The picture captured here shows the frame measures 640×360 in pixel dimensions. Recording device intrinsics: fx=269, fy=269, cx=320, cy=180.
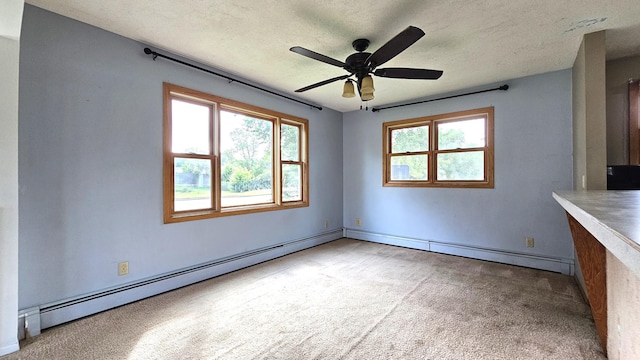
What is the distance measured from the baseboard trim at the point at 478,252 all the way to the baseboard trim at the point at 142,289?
5.87ft

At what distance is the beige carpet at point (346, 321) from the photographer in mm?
1824

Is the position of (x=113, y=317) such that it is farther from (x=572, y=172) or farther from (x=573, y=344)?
(x=572, y=172)

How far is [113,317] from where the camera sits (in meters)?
2.27

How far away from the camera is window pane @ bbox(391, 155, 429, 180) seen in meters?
4.47

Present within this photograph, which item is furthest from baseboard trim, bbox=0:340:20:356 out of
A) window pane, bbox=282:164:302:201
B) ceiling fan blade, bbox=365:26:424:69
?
ceiling fan blade, bbox=365:26:424:69

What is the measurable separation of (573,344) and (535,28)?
2.52 metres

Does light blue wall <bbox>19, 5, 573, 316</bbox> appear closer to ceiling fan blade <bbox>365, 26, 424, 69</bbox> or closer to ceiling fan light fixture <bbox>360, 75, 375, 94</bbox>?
ceiling fan light fixture <bbox>360, 75, 375, 94</bbox>

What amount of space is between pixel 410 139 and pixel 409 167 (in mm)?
476

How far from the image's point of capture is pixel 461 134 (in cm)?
408

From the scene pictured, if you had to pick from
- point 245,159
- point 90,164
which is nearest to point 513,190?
point 245,159

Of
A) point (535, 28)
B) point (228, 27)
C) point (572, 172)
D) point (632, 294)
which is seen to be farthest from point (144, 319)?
point (572, 172)

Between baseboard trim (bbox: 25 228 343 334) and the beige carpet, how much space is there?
9 centimetres

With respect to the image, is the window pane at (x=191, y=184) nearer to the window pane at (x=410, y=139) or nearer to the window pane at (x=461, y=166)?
the window pane at (x=410, y=139)

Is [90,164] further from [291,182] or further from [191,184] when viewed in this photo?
[291,182]
